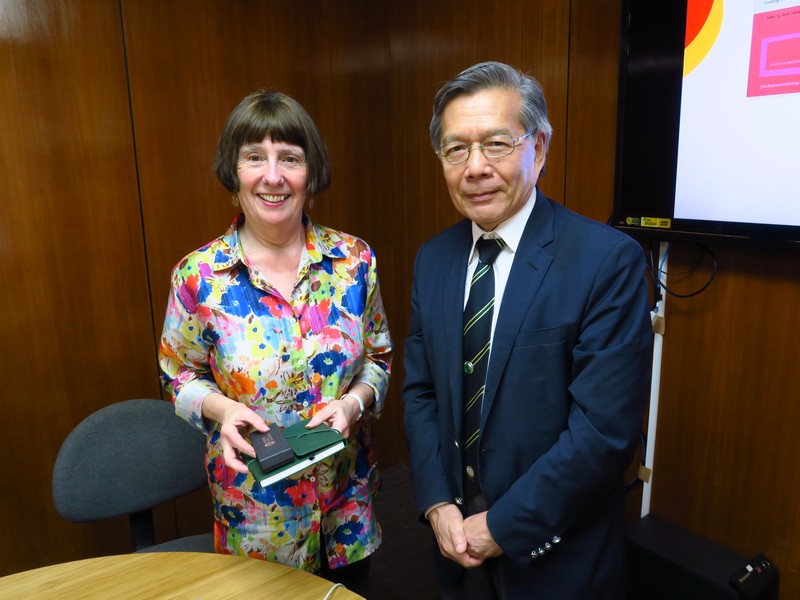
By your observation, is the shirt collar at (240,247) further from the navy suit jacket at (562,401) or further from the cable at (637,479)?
the cable at (637,479)

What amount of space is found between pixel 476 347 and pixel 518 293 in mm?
167

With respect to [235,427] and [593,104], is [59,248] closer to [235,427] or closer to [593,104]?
[235,427]

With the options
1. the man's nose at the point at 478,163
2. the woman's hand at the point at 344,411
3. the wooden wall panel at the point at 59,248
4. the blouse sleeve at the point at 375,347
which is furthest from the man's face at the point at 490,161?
the wooden wall panel at the point at 59,248

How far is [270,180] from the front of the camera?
4.69ft

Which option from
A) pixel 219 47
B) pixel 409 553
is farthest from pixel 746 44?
pixel 409 553

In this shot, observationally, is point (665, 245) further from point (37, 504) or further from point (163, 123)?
point (37, 504)

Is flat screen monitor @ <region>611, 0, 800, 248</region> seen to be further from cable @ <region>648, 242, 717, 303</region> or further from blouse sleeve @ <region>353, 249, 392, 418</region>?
blouse sleeve @ <region>353, 249, 392, 418</region>

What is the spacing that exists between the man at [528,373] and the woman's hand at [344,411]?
23 centimetres

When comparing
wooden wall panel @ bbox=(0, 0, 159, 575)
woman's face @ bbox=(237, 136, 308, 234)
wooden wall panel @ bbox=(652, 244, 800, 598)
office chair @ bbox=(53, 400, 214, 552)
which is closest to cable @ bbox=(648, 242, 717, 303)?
wooden wall panel @ bbox=(652, 244, 800, 598)

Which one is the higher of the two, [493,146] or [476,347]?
[493,146]

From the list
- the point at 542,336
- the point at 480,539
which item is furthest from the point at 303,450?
the point at 542,336

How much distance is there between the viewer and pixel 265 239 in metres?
1.54

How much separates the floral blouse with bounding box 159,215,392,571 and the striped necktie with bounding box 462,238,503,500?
334mm

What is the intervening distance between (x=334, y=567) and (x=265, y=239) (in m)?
0.90
